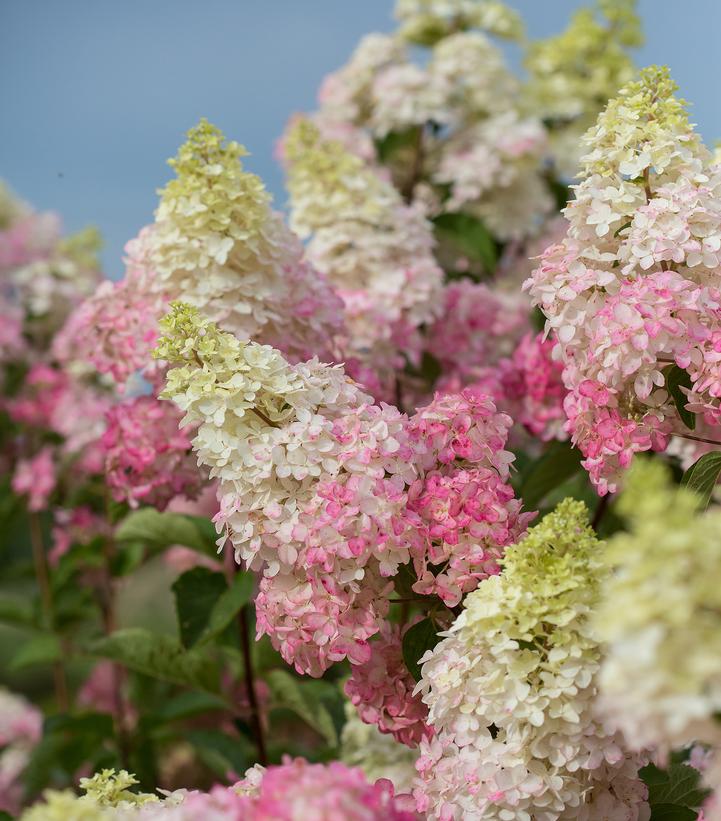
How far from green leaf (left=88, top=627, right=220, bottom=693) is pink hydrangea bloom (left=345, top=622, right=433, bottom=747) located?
505mm

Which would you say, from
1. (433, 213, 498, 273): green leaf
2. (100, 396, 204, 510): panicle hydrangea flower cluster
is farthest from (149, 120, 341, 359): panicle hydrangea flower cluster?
(433, 213, 498, 273): green leaf

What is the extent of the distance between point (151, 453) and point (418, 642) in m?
0.49

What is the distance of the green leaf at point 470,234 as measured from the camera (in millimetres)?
2312

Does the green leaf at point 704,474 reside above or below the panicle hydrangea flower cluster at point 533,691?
above

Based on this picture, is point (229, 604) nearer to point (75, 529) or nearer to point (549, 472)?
point (549, 472)

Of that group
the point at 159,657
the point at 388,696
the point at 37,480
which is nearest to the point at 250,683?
the point at 159,657

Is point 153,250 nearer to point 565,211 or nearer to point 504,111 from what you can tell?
point 565,211

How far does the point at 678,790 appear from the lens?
3.68 ft

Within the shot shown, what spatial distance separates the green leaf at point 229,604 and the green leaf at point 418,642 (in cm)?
38

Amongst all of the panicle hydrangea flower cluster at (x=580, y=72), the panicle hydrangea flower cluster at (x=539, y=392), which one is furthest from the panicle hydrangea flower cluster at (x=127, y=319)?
the panicle hydrangea flower cluster at (x=580, y=72)

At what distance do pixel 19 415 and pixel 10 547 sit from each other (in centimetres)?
80

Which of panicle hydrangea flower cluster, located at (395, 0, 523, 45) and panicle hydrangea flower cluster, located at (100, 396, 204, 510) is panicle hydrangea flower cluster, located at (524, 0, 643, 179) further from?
panicle hydrangea flower cluster, located at (100, 396, 204, 510)

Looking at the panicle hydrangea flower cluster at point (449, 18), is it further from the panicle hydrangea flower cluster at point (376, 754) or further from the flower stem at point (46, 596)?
the panicle hydrangea flower cluster at point (376, 754)

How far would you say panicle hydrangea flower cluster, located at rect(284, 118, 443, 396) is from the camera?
5.89 feet
